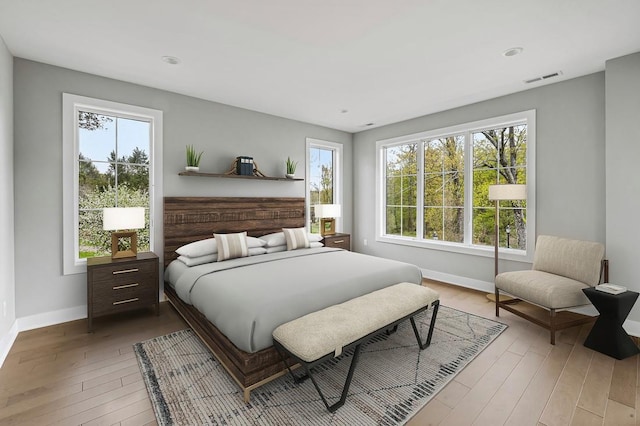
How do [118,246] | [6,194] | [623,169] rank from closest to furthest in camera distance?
[6,194]
[623,169]
[118,246]

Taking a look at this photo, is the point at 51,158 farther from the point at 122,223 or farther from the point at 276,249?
the point at 276,249

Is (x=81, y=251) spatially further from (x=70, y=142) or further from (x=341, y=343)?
(x=341, y=343)

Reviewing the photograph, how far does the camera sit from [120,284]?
3127 mm

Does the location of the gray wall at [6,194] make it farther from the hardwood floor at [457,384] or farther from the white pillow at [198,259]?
the white pillow at [198,259]

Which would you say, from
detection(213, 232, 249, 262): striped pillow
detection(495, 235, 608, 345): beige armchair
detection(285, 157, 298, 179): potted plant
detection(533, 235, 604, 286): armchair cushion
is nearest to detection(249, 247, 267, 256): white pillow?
detection(213, 232, 249, 262): striped pillow

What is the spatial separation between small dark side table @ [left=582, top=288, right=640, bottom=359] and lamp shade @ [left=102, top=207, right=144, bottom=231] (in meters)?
4.44

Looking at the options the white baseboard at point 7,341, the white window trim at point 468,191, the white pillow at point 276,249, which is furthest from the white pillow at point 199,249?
the white window trim at point 468,191

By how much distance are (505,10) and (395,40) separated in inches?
31.9

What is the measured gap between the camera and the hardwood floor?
1.84 meters

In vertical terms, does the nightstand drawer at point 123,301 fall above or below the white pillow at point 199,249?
below

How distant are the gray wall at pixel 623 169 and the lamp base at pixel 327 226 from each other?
3.60 m

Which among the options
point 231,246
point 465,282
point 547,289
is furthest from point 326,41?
point 465,282

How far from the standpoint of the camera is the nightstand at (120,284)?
2.98 metres

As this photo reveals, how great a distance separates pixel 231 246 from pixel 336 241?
81.0 inches
